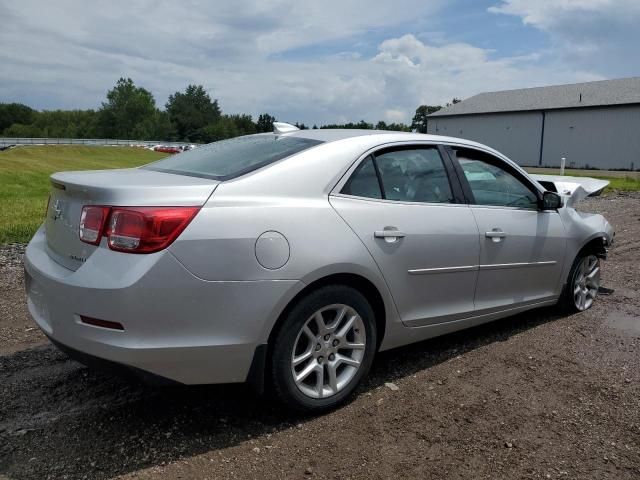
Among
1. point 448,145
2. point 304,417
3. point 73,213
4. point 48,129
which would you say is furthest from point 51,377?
point 48,129

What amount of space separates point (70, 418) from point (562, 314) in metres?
4.16

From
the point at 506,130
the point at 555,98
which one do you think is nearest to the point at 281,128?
the point at 555,98

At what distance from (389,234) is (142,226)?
1.46 meters

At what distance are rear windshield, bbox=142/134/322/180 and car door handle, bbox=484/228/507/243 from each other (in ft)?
4.73

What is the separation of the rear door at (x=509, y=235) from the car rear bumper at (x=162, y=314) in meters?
1.78

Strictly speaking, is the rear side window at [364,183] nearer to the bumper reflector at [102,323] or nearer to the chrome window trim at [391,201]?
the chrome window trim at [391,201]

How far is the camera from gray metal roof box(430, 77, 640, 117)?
52.8 m

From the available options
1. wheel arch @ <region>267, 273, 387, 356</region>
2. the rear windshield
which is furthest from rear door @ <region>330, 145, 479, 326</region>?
the rear windshield

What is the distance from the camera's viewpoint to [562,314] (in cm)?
527

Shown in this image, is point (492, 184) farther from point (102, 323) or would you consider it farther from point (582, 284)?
point (102, 323)

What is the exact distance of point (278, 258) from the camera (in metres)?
2.95

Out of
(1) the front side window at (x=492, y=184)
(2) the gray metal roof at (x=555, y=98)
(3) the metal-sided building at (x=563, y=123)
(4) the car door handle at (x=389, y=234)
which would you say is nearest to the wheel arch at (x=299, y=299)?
(4) the car door handle at (x=389, y=234)

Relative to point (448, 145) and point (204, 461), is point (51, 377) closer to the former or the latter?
point (204, 461)

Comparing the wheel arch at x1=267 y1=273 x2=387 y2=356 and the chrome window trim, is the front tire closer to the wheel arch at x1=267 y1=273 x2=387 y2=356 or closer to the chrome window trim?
the wheel arch at x1=267 y1=273 x2=387 y2=356
